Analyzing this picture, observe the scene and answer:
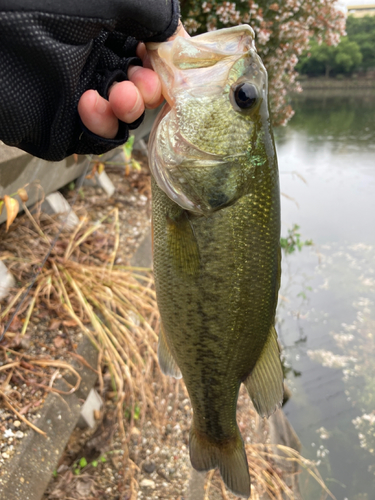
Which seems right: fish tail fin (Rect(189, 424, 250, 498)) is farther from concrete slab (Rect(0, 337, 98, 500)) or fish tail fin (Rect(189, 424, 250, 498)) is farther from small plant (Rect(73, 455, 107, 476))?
small plant (Rect(73, 455, 107, 476))

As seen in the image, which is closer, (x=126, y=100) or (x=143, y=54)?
(x=126, y=100)

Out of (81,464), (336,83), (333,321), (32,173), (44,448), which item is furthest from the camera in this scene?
(336,83)

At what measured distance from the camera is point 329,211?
9.27 meters

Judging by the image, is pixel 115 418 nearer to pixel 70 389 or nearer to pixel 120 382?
pixel 120 382

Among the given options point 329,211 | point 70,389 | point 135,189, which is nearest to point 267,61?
point 135,189

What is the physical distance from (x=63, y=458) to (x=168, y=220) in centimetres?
185

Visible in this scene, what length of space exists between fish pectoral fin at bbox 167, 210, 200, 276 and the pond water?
11.1 ft

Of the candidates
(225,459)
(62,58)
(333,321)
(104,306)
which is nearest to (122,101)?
(62,58)

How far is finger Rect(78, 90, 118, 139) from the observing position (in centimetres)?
133

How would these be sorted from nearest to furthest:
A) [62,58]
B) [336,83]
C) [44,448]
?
[62,58] → [44,448] → [336,83]

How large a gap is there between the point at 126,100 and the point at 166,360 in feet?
3.59

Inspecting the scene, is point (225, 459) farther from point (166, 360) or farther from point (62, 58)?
point (62, 58)

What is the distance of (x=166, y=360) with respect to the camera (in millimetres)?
1729

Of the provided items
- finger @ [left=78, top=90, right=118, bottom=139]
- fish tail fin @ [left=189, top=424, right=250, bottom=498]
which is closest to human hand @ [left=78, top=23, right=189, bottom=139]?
finger @ [left=78, top=90, right=118, bottom=139]
